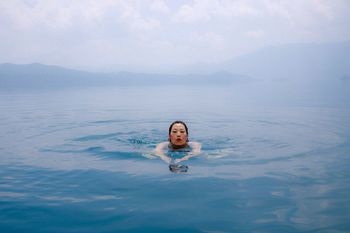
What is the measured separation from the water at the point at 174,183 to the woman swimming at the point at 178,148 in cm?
35

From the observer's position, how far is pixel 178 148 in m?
9.70

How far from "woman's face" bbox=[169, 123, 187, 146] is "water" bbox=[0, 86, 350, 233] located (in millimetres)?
745

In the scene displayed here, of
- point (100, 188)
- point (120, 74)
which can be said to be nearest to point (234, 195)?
point (100, 188)

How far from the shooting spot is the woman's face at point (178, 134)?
9242mm

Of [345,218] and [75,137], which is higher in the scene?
[75,137]

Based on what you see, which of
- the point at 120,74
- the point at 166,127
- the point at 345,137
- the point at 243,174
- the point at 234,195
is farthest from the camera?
the point at 120,74

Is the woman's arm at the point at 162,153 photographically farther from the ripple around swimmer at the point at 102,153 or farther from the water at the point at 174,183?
the ripple around swimmer at the point at 102,153

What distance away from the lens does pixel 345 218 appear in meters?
5.14

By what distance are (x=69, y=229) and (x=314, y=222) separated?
147 inches

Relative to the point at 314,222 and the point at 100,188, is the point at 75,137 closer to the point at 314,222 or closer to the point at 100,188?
the point at 100,188

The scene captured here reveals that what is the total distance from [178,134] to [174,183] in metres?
2.45

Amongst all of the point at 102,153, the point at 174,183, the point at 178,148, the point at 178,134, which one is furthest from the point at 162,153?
the point at 174,183

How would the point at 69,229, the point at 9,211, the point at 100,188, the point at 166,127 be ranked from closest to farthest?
the point at 69,229 → the point at 9,211 → the point at 100,188 → the point at 166,127

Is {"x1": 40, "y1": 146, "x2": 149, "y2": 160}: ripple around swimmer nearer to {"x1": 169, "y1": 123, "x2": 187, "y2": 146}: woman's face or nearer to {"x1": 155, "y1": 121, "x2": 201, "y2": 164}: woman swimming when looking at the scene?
{"x1": 155, "y1": 121, "x2": 201, "y2": 164}: woman swimming
